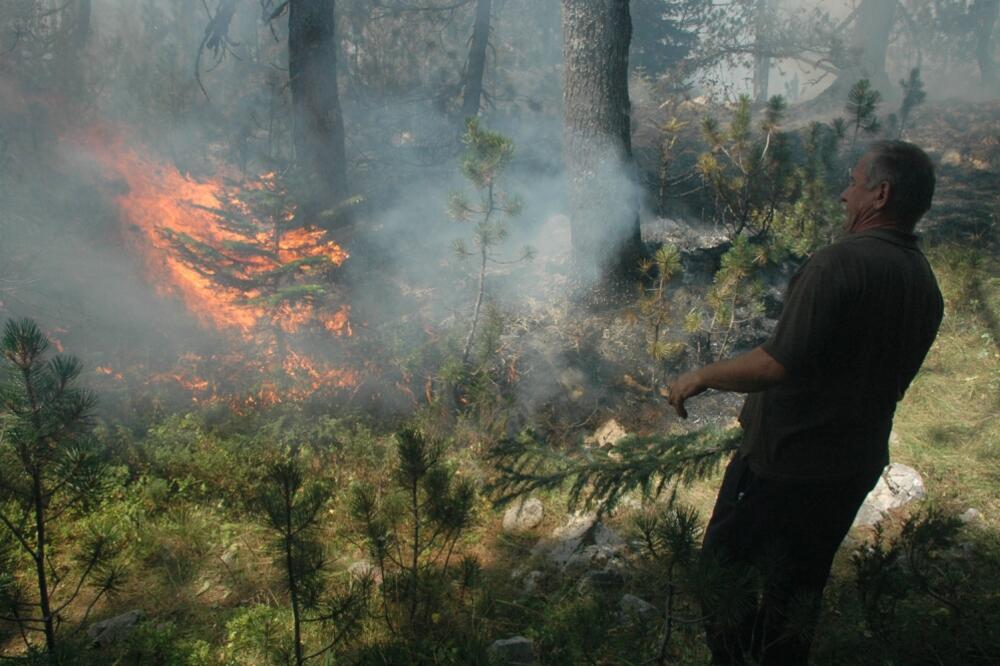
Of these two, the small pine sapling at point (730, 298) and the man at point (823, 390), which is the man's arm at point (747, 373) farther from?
the small pine sapling at point (730, 298)

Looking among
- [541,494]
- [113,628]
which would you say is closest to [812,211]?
[541,494]

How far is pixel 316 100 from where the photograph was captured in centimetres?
786

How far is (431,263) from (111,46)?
8516 mm

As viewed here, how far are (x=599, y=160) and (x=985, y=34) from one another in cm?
2246

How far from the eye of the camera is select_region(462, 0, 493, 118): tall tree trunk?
1082 centimetres

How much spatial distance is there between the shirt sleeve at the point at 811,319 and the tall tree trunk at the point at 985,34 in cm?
2525

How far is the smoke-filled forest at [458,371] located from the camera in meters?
2.06

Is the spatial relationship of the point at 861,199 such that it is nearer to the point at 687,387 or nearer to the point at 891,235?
the point at 891,235

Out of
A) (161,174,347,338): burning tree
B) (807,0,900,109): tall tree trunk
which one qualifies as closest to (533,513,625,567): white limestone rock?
(161,174,347,338): burning tree

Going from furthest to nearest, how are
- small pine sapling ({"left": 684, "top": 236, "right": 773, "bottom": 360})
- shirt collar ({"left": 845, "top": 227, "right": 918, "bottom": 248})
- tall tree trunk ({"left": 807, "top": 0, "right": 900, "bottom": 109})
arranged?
tall tree trunk ({"left": 807, "top": 0, "right": 900, "bottom": 109}) < small pine sapling ({"left": 684, "top": 236, "right": 773, "bottom": 360}) < shirt collar ({"left": 845, "top": 227, "right": 918, "bottom": 248})

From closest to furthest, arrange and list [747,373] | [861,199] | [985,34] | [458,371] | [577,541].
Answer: [747,373] < [861,199] < [577,541] < [458,371] < [985,34]

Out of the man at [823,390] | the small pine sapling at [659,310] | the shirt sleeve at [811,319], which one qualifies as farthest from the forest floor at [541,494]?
the shirt sleeve at [811,319]

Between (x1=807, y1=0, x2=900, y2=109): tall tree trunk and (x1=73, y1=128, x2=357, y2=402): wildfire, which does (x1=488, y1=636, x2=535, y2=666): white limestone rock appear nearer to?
(x1=73, y1=128, x2=357, y2=402): wildfire

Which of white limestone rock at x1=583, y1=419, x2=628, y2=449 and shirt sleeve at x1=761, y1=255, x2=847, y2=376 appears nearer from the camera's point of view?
shirt sleeve at x1=761, y1=255, x2=847, y2=376
